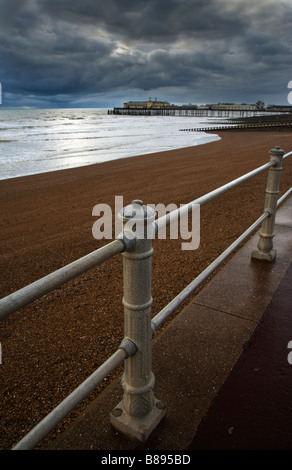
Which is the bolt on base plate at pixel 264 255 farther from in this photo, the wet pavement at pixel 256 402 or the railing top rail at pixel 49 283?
the railing top rail at pixel 49 283

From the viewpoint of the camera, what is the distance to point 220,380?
213 cm

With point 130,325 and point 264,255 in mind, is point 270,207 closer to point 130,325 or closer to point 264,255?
point 264,255

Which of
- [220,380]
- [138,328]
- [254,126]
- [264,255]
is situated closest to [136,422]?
[138,328]

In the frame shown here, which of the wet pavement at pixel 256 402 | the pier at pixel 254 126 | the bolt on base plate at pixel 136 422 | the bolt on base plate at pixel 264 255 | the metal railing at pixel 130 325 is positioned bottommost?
the wet pavement at pixel 256 402

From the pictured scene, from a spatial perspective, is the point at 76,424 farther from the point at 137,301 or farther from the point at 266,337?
the point at 266,337

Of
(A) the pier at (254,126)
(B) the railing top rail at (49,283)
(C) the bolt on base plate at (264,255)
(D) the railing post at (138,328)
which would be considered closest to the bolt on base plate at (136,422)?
(D) the railing post at (138,328)

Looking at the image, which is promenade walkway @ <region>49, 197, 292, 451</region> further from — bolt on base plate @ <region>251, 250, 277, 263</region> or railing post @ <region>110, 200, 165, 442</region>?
bolt on base plate @ <region>251, 250, 277, 263</region>

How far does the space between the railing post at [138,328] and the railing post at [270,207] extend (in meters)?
2.39

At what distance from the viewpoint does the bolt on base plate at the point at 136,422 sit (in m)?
1.70

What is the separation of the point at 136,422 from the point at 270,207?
267 cm

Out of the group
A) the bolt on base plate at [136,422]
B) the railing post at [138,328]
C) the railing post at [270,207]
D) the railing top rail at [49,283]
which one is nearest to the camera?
the railing top rail at [49,283]

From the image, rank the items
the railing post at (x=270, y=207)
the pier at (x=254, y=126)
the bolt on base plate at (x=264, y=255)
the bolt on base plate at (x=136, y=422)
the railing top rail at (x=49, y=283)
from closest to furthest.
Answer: the railing top rail at (x=49, y=283) → the bolt on base plate at (x=136, y=422) → the railing post at (x=270, y=207) → the bolt on base plate at (x=264, y=255) → the pier at (x=254, y=126)

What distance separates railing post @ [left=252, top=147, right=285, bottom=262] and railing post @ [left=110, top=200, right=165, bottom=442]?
2.39 m
